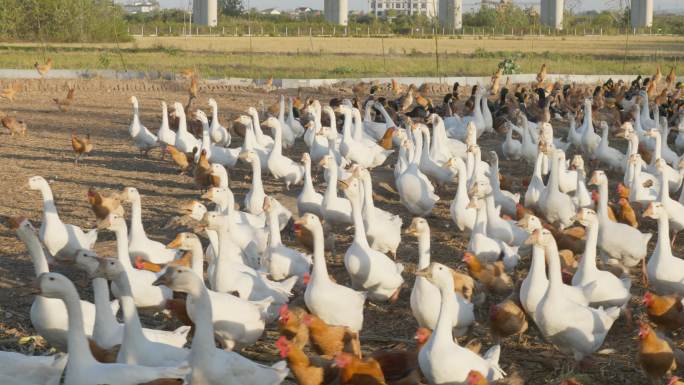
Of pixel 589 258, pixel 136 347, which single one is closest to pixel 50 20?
pixel 589 258

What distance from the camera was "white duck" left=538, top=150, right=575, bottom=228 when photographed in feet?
35.5

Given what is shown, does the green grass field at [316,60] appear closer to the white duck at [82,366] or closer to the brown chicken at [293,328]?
the brown chicken at [293,328]

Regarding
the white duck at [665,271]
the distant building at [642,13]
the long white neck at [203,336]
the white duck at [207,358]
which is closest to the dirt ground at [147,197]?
the white duck at [665,271]

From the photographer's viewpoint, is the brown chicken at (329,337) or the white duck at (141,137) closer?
the brown chicken at (329,337)

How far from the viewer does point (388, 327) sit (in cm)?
817

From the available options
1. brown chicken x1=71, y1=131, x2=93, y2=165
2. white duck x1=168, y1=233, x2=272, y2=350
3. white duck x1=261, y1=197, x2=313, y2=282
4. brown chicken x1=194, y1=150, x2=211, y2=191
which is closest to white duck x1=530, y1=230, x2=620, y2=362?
white duck x1=168, y1=233, x2=272, y2=350

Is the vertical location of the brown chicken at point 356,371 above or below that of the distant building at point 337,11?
below

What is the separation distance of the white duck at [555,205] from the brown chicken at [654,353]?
13.9 ft

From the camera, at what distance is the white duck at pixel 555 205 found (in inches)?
426

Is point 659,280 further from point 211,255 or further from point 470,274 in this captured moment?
point 211,255

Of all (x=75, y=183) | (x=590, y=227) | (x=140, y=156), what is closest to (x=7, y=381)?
(x=590, y=227)

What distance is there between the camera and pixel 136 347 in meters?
6.04

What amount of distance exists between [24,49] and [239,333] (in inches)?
1396

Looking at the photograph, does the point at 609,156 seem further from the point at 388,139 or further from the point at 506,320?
the point at 506,320
